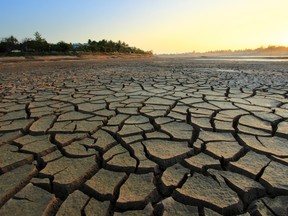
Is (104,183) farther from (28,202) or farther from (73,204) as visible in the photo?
(28,202)

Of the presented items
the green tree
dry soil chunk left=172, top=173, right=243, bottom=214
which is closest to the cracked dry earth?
dry soil chunk left=172, top=173, right=243, bottom=214

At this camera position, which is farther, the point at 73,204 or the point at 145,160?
the point at 145,160

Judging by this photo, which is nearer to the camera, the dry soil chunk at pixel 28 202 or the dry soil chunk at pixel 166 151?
the dry soil chunk at pixel 28 202

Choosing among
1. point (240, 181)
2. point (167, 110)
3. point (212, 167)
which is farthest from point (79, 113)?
point (240, 181)

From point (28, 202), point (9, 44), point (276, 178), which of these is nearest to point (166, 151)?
point (276, 178)

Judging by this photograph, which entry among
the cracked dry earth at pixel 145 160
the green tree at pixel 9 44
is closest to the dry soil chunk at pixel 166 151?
the cracked dry earth at pixel 145 160

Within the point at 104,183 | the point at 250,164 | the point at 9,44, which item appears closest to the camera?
the point at 104,183

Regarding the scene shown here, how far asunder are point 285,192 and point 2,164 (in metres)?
→ 1.64

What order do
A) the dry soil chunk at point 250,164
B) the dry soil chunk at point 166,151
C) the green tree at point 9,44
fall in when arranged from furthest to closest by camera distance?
the green tree at point 9,44 → the dry soil chunk at point 166,151 → the dry soil chunk at point 250,164

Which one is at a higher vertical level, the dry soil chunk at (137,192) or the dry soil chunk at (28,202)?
the dry soil chunk at (137,192)

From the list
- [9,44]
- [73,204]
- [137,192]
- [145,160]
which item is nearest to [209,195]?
[137,192]

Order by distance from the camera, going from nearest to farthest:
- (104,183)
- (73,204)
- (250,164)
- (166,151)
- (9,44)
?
(73,204)
(104,183)
(250,164)
(166,151)
(9,44)

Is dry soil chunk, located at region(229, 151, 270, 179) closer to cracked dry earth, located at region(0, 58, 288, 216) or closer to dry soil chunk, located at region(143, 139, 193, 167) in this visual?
cracked dry earth, located at region(0, 58, 288, 216)

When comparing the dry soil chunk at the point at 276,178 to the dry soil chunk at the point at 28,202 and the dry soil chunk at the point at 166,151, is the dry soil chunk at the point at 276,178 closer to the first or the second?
the dry soil chunk at the point at 166,151
